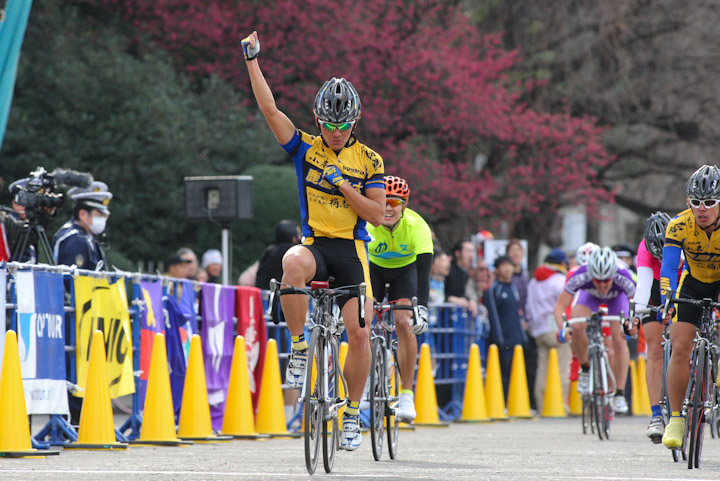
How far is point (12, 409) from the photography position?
9992 millimetres

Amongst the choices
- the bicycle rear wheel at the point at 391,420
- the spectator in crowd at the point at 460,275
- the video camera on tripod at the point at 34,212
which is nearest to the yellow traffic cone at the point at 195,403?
the video camera on tripod at the point at 34,212

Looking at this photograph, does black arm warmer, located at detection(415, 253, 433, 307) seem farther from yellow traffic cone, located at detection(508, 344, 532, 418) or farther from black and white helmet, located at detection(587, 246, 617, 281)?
yellow traffic cone, located at detection(508, 344, 532, 418)

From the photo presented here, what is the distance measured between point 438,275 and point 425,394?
2.89 m

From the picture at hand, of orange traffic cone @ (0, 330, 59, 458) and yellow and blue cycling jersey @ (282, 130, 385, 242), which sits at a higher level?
yellow and blue cycling jersey @ (282, 130, 385, 242)

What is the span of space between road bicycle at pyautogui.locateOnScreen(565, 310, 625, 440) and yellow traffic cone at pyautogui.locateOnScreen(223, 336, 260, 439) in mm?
3659

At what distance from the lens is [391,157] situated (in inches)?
1043

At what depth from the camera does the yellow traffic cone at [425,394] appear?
16.2m

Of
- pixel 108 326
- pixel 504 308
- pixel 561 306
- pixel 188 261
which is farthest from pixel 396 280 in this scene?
pixel 504 308


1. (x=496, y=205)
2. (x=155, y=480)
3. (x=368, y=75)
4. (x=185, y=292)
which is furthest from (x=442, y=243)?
(x=155, y=480)

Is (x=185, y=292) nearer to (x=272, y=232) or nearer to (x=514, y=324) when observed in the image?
(x=514, y=324)

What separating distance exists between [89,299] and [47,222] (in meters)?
1.08

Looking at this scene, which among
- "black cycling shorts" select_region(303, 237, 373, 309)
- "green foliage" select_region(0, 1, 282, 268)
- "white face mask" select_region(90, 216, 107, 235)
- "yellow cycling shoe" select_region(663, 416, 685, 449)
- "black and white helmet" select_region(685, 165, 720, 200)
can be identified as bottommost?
"yellow cycling shoe" select_region(663, 416, 685, 449)

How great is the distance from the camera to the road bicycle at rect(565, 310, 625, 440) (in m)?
15.0

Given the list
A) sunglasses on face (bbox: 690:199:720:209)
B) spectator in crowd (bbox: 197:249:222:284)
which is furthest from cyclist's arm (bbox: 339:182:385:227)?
spectator in crowd (bbox: 197:249:222:284)
